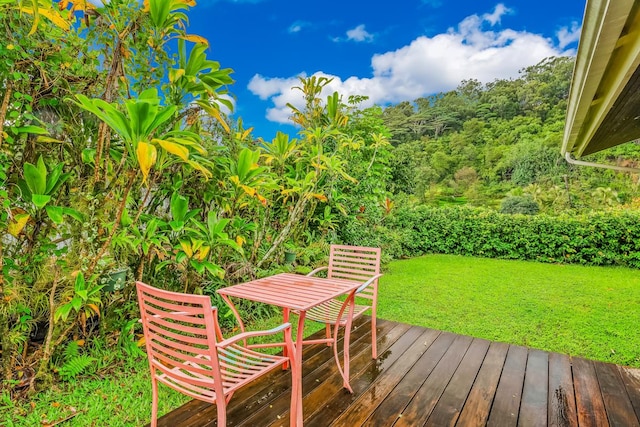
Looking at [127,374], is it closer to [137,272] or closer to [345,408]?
[137,272]

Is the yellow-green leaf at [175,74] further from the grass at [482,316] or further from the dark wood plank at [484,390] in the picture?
the dark wood plank at [484,390]

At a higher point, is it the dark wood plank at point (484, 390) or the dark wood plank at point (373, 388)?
the dark wood plank at point (373, 388)

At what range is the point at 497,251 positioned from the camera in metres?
8.84

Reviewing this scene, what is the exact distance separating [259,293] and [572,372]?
2606 mm

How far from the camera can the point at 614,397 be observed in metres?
2.42

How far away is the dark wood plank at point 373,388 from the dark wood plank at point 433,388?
7.7 inches

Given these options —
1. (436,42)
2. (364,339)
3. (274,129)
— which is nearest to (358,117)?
(274,129)

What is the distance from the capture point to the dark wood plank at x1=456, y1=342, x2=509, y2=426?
2.16 metres

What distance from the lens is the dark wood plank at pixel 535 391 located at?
Answer: 217cm

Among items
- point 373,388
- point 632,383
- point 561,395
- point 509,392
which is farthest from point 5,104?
point 632,383

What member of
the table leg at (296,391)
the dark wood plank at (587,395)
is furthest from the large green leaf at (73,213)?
the dark wood plank at (587,395)

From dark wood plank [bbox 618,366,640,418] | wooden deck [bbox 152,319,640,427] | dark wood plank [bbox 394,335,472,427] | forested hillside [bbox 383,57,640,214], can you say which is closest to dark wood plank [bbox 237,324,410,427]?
wooden deck [bbox 152,319,640,427]

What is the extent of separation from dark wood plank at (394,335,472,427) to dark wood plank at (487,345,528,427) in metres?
0.34

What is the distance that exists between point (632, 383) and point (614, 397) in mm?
362
